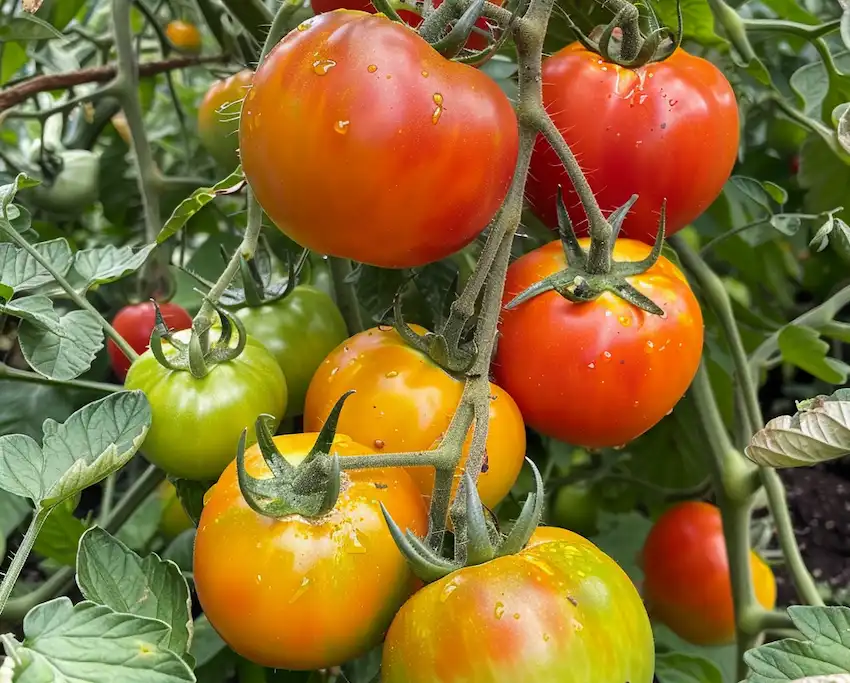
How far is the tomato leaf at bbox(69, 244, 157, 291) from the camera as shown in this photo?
68cm

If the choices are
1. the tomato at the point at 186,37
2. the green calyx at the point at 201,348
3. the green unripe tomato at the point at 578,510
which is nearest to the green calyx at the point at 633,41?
the green calyx at the point at 201,348

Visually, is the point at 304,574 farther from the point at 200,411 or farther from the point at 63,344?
the point at 63,344

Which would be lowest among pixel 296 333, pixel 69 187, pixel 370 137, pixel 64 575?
pixel 64 575

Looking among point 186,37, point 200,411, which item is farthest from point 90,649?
point 186,37

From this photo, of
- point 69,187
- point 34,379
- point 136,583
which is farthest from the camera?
point 69,187

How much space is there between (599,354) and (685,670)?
1.65 ft

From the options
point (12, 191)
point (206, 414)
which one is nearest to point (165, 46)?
point (12, 191)

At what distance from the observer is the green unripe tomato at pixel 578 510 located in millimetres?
1146

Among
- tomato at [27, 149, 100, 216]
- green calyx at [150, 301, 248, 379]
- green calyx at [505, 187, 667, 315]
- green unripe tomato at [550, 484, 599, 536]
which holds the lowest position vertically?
green unripe tomato at [550, 484, 599, 536]

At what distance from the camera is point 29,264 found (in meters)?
0.66

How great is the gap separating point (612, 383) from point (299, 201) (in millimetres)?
256

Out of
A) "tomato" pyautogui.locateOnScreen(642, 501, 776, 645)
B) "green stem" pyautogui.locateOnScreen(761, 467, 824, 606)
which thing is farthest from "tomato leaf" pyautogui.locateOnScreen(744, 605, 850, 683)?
"tomato" pyautogui.locateOnScreen(642, 501, 776, 645)

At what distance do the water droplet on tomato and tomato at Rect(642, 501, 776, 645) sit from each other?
2.59 feet

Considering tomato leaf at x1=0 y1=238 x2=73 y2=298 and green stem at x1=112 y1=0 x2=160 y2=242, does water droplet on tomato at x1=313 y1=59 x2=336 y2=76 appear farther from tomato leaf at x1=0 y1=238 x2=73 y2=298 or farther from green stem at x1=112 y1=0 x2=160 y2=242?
green stem at x1=112 y1=0 x2=160 y2=242
